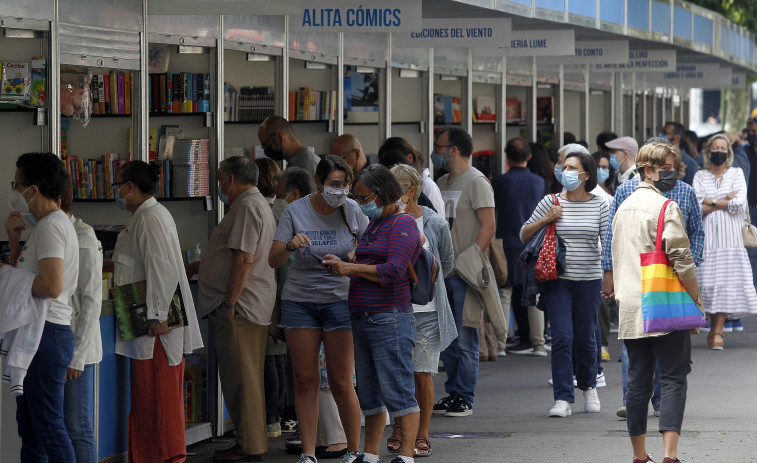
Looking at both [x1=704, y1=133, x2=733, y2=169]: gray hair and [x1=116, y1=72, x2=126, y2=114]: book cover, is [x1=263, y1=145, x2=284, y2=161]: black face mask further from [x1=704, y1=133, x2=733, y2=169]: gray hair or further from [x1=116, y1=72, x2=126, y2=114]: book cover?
[x1=704, y1=133, x2=733, y2=169]: gray hair

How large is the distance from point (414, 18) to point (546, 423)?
3.01 metres

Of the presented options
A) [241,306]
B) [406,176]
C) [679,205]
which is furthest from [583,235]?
[241,306]

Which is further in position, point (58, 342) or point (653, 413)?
point (653, 413)

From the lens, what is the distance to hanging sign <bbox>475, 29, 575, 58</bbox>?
45.5 feet

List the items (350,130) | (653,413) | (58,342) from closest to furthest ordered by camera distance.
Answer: (58,342) → (653,413) → (350,130)

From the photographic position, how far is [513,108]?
16859 mm

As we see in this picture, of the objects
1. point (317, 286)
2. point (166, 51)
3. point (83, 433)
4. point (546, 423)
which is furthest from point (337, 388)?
point (166, 51)

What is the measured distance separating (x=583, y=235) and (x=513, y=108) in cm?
777

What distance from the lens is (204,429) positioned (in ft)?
29.3

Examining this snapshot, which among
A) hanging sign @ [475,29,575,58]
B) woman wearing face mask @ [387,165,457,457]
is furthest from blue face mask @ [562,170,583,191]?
hanging sign @ [475,29,575,58]

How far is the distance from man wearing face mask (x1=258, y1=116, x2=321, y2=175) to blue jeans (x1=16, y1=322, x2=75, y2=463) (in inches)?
126

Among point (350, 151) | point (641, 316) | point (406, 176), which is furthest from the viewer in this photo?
point (350, 151)

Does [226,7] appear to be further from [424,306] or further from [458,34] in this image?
[458,34]

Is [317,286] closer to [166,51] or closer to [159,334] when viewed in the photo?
[159,334]
